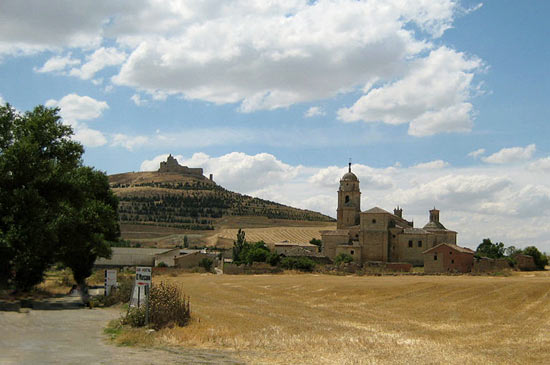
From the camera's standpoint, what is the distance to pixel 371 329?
17828mm

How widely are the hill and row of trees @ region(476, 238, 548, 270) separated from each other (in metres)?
51.0

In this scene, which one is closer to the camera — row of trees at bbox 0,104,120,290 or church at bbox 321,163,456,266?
row of trees at bbox 0,104,120,290

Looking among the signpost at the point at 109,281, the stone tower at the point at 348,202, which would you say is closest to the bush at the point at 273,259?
the stone tower at the point at 348,202

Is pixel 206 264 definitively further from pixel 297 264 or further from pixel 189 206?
pixel 189 206

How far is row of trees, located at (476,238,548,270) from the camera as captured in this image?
82.4 metres

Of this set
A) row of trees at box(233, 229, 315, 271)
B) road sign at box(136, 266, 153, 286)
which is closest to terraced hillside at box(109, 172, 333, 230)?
row of trees at box(233, 229, 315, 271)

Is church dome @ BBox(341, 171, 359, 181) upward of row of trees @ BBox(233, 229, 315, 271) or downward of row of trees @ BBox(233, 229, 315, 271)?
upward

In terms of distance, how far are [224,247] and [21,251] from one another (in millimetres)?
94746

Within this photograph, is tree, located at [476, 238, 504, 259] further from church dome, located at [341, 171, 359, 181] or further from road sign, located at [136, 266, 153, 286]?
road sign, located at [136, 266, 153, 286]

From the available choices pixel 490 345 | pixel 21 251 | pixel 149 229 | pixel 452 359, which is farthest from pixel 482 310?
pixel 149 229

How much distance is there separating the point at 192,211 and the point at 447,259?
8414cm

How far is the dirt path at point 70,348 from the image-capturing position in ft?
40.2

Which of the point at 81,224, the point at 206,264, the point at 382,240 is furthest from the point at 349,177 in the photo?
the point at 81,224

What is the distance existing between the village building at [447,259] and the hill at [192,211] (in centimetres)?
6334
